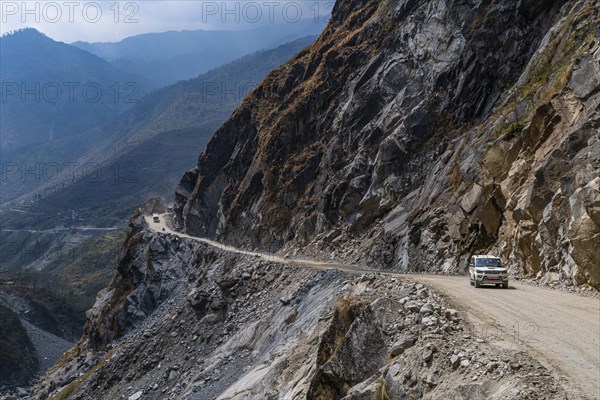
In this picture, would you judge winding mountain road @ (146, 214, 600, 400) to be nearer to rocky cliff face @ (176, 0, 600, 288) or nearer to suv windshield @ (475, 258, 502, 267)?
suv windshield @ (475, 258, 502, 267)

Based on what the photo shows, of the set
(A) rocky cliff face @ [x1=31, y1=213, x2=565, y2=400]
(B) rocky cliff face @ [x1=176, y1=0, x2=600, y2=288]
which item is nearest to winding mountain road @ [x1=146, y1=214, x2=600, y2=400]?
(A) rocky cliff face @ [x1=31, y1=213, x2=565, y2=400]

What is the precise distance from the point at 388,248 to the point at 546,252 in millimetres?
14864

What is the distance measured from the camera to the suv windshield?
2238 centimetres

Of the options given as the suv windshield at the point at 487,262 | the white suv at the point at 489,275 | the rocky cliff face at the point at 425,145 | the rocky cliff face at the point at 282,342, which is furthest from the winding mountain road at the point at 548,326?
the rocky cliff face at the point at 425,145

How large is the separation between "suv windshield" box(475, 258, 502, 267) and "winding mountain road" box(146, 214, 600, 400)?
7.92ft

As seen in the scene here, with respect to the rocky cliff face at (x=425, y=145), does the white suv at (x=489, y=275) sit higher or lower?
lower

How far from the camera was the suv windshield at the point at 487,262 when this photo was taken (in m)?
22.4

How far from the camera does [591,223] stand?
18.7 meters

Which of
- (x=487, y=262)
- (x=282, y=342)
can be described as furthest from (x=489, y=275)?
(x=282, y=342)

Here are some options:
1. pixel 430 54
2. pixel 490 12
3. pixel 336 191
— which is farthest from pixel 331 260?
pixel 490 12

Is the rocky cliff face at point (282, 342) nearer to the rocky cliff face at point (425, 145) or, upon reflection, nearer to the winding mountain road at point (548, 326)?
the winding mountain road at point (548, 326)

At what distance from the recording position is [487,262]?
2261 cm

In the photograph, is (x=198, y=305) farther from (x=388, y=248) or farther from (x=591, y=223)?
(x=591, y=223)

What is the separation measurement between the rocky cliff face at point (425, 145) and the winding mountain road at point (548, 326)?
9.32ft
